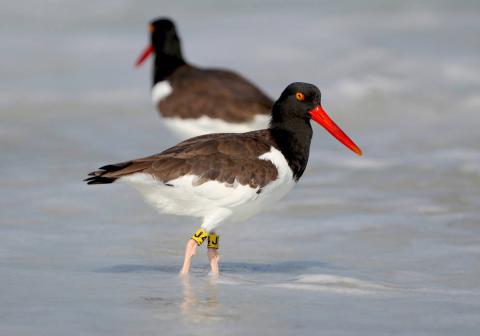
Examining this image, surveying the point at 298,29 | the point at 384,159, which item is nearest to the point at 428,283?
the point at 384,159

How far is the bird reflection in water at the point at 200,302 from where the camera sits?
5.00 m

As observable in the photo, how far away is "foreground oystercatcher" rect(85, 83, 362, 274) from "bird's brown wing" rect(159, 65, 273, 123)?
389 cm

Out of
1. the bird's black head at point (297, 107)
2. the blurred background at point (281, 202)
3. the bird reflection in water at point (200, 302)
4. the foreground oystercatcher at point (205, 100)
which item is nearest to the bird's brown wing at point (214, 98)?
the foreground oystercatcher at point (205, 100)

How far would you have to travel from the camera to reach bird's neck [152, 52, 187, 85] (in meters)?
11.6

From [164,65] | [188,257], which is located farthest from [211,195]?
[164,65]

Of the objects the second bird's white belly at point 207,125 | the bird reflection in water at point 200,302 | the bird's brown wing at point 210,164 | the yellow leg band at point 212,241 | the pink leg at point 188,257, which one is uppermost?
the second bird's white belly at point 207,125

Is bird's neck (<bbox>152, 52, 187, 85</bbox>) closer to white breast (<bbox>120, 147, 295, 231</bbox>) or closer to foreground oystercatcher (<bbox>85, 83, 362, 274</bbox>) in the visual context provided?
foreground oystercatcher (<bbox>85, 83, 362, 274</bbox>)

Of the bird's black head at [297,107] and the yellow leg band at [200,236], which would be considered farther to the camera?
the bird's black head at [297,107]

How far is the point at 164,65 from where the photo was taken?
1175 centimetres

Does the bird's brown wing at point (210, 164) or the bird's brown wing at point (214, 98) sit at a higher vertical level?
the bird's brown wing at point (214, 98)

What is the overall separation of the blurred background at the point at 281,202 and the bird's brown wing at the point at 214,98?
638 millimetres

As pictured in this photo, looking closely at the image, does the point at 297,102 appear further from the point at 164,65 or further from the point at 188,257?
the point at 164,65

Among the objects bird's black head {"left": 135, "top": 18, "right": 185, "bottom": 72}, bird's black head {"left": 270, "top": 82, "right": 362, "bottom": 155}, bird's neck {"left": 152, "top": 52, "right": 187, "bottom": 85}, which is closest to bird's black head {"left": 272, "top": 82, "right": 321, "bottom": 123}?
bird's black head {"left": 270, "top": 82, "right": 362, "bottom": 155}

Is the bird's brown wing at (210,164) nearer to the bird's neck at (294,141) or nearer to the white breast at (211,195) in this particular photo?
the white breast at (211,195)
